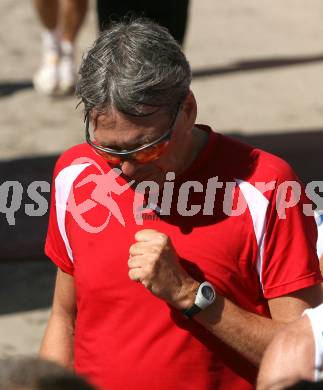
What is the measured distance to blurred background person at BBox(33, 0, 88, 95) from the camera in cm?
819

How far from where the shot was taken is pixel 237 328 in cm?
335

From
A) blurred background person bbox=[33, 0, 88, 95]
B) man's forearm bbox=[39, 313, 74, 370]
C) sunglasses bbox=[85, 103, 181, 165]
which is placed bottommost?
blurred background person bbox=[33, 0, 88, 95]

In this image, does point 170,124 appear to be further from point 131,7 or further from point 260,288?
point 131,7

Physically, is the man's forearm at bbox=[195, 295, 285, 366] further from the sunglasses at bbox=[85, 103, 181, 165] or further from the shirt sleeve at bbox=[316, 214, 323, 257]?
the shirt sleeve at bbox=[316, 214, 323, 257]

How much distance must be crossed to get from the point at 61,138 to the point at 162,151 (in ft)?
15.0

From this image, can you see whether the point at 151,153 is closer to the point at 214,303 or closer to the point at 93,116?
the point at 93,116

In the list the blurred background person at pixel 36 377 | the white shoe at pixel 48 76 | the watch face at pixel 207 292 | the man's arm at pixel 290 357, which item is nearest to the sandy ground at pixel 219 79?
the white shoe at pixel 48 76

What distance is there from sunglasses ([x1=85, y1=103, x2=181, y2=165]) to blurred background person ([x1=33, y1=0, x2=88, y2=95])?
4842mm

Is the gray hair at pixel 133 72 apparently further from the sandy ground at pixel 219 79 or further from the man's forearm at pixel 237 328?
the sandy ground at pixel 219 79

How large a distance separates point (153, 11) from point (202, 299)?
12.2 ft

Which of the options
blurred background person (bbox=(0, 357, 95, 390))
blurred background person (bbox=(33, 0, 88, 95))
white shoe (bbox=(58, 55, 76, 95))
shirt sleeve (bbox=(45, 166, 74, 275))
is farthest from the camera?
white shoe (bbox=(58, 55, 76, 95))

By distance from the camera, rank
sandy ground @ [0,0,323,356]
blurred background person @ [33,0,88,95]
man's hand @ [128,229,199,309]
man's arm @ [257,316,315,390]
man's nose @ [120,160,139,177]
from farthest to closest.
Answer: blurred background person @ [33,0,88,95]
sandy ground @ [0,0,323,356]
man's nose @ [120,160,139,177]
man's hand @ [128,229,199,309]
man's arm @ [257,316,315,390]

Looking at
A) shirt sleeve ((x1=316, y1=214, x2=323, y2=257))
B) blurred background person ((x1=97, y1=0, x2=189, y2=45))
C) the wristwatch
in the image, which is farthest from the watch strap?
blurred background person ((x1=97, y1=0, x2=189, y2=45))

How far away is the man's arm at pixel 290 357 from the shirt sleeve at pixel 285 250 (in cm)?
36
